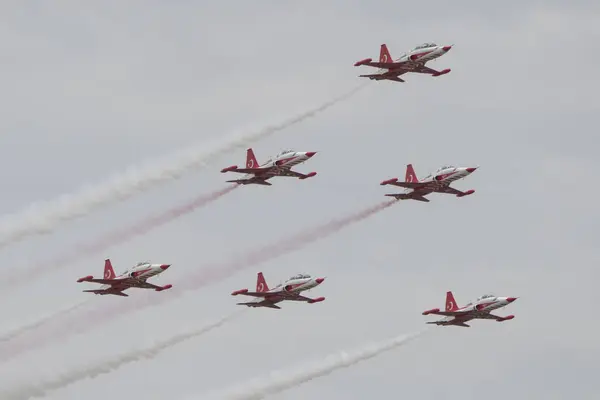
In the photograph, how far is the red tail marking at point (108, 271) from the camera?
125188 mm

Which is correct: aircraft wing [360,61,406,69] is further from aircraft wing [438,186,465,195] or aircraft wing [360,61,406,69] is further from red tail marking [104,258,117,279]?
red tail marking [104,258,117,279]

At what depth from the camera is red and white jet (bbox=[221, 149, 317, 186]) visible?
125 meters

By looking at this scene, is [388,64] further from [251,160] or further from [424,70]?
[251,160]

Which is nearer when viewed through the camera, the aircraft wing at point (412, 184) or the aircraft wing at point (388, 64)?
the aircraft wing at point (388, 64)

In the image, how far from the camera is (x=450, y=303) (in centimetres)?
13038

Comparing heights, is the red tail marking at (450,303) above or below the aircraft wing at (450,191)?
below

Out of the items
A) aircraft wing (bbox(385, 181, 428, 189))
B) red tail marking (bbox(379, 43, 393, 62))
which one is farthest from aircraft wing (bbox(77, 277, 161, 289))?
red tail marking (bbox(379, 43, 393, 62))

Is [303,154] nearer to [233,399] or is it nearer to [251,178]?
[251,178]

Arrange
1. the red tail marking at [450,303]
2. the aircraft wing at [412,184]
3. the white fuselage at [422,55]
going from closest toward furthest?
the white fuselage at [422,55], the aircraft wing at [412,184], the red tail marking at [450,303]

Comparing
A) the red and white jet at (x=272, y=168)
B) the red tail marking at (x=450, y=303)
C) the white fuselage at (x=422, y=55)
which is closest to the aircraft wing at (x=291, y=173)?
the red and white jet at (x=272, y=168)

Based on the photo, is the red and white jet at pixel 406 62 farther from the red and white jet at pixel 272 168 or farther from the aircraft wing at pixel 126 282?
the aircraft wing at pixel 126 282

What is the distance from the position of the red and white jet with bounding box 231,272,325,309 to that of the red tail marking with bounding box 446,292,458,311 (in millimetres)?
10501

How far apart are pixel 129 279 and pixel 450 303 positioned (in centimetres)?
2562

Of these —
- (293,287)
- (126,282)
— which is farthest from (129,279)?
(293,287)
